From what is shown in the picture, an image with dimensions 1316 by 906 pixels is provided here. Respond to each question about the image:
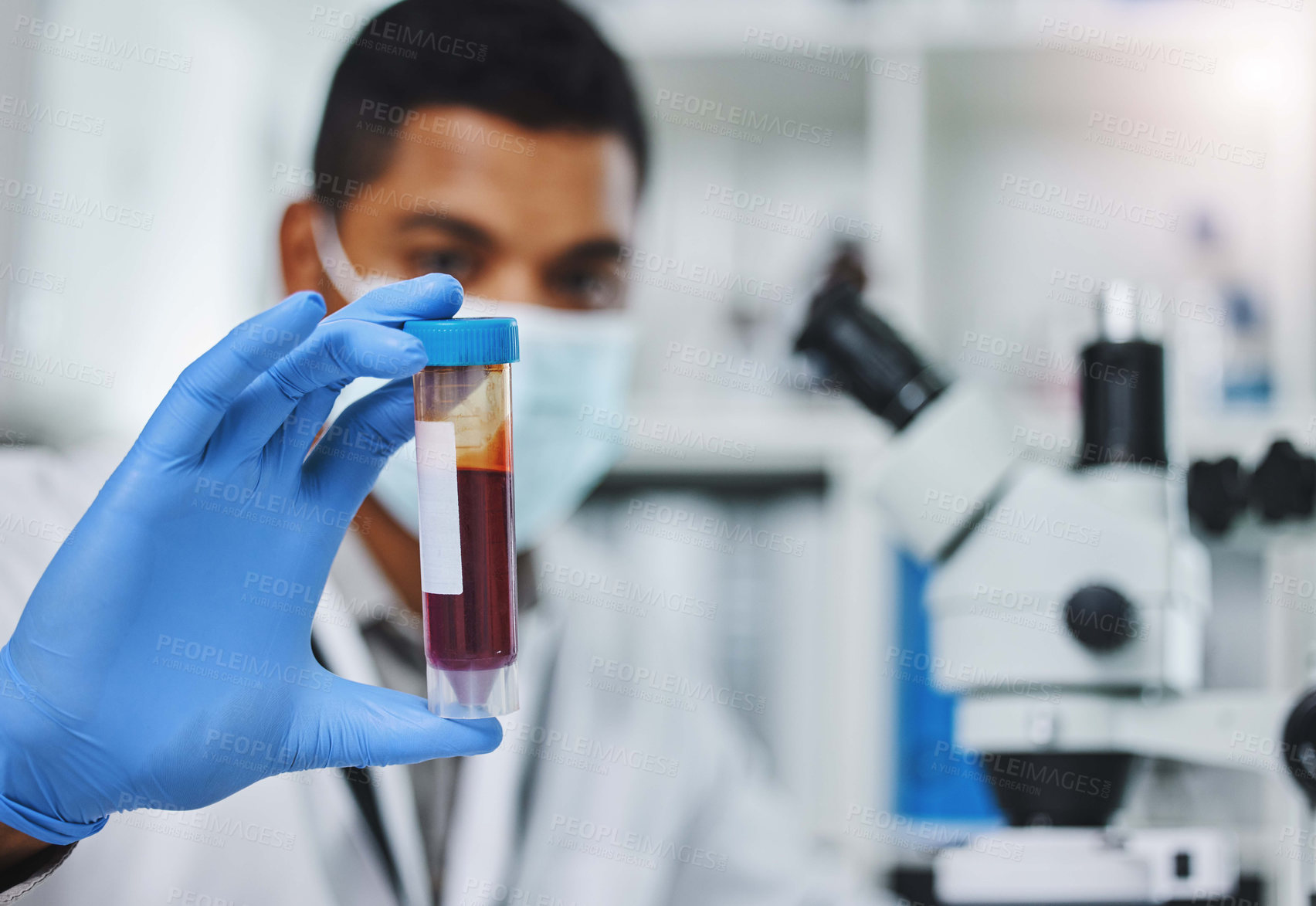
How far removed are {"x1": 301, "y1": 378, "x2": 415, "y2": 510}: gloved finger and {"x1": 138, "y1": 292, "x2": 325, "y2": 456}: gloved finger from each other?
0.25 feet

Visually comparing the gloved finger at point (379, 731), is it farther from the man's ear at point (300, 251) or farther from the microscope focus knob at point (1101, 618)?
the man's ear at point (300, 251)

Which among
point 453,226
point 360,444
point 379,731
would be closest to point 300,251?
point 453,226

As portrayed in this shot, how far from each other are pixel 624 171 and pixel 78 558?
0.95m

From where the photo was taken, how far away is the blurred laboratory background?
4.58ft

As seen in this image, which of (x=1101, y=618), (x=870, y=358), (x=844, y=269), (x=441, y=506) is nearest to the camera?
(x=441, y=506)

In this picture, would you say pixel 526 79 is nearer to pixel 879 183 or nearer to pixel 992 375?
pixel 879 183

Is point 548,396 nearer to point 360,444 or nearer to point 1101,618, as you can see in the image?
point 360,444

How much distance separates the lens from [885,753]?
1.39 m

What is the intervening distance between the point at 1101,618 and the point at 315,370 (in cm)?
52

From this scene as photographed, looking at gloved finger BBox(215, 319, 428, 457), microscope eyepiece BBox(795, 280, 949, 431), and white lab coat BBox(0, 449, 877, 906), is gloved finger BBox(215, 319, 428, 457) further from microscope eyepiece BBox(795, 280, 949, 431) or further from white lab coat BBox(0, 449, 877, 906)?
white lab coat BBox(0, 449, 877, 906)

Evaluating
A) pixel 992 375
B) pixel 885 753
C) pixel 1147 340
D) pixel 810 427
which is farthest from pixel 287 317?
pixel 992 375

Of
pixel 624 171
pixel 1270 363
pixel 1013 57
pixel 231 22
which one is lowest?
pixel 1270 363

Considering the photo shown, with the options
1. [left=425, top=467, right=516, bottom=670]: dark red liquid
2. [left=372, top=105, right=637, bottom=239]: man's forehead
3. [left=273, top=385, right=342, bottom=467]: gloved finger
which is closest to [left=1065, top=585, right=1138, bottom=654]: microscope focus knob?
[left=425, top=467, right=516, bottom=670]: dark red liquid

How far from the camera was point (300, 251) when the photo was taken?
1263mm
